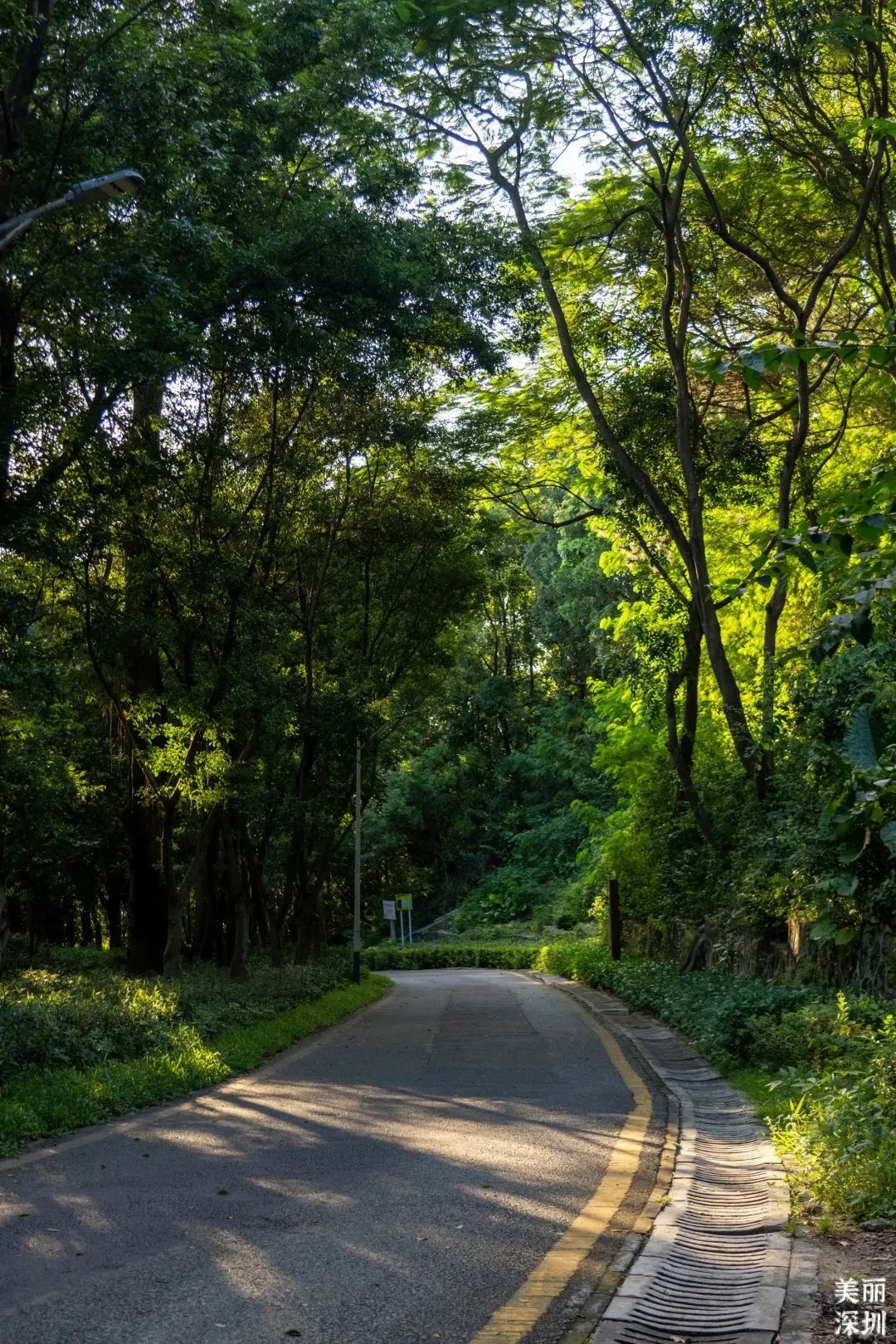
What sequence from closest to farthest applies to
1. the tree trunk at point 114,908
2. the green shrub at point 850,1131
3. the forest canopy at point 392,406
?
1. the green shrub at point 850,1131
2. the forest canopy at point 392,406
3. the tree trunk at point 114,908

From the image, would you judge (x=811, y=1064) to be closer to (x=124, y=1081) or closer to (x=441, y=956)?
(x=124, y=1081)

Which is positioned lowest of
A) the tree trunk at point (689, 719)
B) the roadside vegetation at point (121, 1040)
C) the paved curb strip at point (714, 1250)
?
the paved curb strip at point (714, 1250)

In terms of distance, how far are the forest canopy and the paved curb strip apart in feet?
6.53

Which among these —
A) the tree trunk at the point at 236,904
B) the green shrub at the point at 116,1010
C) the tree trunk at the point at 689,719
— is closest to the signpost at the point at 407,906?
the tree trunk at the point at 236,904

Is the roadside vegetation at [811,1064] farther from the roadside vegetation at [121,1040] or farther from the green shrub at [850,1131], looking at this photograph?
the roadside vegetation at [121,1040]

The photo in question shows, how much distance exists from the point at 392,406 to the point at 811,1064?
14.9 metres

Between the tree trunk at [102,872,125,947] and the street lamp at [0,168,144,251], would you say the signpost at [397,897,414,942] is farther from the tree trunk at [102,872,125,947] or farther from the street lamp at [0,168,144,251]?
the street lamp at [0,168,144,251]

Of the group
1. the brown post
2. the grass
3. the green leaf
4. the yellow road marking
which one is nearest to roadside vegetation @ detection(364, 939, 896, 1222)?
the yellow road marking

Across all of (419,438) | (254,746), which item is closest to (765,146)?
(419,438)

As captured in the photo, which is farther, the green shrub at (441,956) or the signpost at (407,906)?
the signpost at (407,906)

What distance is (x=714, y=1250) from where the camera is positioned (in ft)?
19.7

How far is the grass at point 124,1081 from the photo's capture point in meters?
9.46

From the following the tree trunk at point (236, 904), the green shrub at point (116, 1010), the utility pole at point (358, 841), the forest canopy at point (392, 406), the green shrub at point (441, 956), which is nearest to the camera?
the green shrub at point (116, 1010)

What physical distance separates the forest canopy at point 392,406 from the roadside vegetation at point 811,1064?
1.09m
